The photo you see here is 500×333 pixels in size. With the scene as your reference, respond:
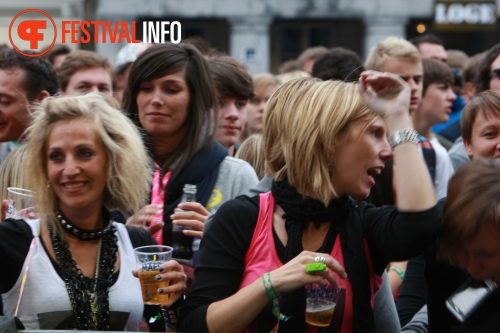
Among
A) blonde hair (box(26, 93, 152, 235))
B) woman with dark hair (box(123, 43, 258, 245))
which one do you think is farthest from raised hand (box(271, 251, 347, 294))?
woman with dark hair (box(123, 43, 258, 245))

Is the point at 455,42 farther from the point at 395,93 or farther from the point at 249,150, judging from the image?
the point at 395,93

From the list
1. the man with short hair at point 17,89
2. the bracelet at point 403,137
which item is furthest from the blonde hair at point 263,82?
the bracelet at point 403,137

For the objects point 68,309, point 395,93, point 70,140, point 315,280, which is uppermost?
point 395,93

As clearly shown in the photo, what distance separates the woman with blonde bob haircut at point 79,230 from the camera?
278 cm

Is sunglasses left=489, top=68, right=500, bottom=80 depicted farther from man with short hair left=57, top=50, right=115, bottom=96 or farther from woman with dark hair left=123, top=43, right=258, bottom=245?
man with short hair left=57, top=50, right=115, bottom=96

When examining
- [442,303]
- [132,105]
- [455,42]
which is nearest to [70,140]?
[132,105]

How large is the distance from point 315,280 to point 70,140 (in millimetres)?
1120

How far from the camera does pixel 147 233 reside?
3176 mm

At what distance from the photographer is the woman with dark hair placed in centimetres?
370

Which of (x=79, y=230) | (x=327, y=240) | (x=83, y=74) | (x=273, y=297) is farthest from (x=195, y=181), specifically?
(x=83, y=74)

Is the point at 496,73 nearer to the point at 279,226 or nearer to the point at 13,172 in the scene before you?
the point at 279,226

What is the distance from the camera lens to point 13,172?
11.5 feet

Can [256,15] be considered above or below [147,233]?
above

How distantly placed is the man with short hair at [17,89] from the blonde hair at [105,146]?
4.28ft
